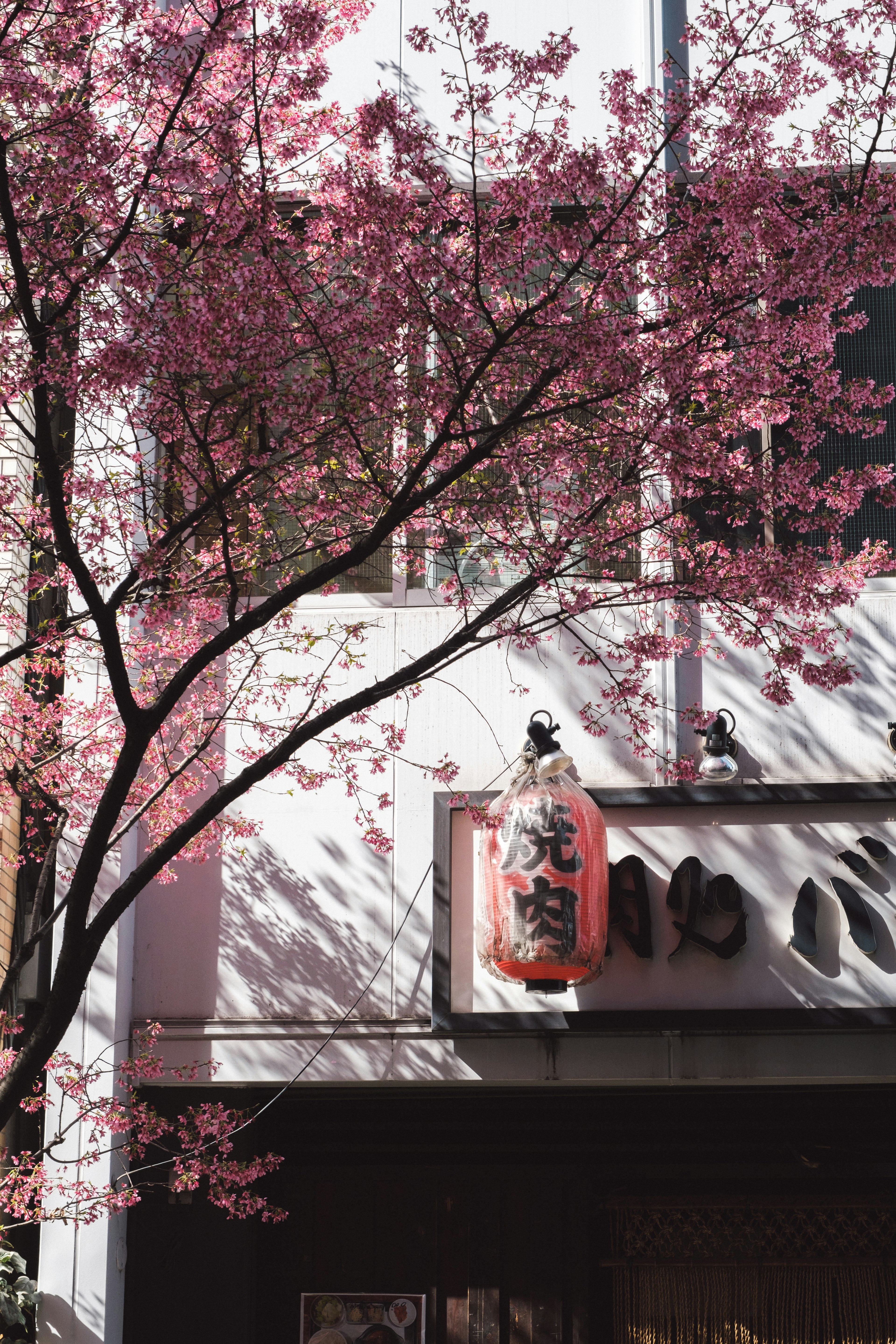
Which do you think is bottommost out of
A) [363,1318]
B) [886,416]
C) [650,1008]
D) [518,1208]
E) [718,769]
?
[363,1318]

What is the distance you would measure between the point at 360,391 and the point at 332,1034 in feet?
13.8

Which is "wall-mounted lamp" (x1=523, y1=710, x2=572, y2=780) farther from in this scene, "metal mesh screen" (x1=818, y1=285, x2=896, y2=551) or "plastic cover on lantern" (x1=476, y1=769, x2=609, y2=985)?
"metal mesh screen" (x1=818, y1=285, x2=896, y2=551)

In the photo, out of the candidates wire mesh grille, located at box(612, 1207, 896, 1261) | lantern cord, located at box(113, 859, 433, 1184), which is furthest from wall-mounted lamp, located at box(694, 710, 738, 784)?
wire mesh grille, located at box(612, 1207, 896, 1261)

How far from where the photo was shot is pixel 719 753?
856cm

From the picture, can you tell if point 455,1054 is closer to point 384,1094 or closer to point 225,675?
point 384,1094

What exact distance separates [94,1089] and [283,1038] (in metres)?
1.22

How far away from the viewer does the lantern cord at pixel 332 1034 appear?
8492 millimetres

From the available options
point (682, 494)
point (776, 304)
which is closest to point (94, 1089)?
point (682, 494)

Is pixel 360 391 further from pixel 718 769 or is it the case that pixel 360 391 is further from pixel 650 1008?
pixel 650 1008

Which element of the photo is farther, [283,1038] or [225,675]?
[225,675]

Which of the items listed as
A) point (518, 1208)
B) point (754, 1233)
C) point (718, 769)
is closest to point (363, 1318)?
point (518, 1208)

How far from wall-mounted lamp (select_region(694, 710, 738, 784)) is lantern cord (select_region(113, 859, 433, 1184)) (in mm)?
1856

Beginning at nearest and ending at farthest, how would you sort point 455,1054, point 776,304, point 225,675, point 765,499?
point 776,304
point 765,499
point 455,1054
point 225,675

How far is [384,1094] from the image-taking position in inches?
376
